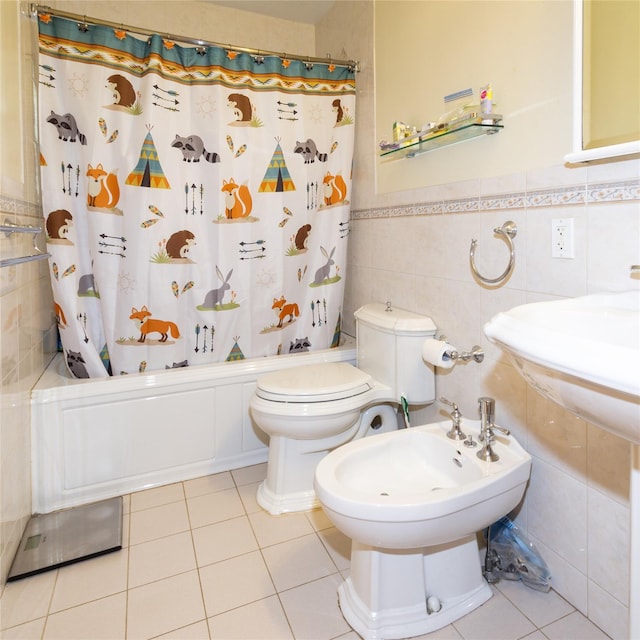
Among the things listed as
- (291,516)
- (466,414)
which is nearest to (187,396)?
(291,516)

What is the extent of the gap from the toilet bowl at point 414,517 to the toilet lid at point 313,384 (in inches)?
12.3

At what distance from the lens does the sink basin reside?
617mm

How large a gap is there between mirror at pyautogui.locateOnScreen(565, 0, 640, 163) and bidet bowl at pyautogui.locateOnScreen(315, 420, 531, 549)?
0.85 meters

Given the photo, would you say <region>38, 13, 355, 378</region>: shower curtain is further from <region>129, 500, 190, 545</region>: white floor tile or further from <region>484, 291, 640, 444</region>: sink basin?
<region>484, 291, 640, 444</region>: sink basin

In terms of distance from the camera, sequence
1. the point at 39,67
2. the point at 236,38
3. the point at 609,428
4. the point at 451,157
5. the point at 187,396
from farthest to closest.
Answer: the point at 236,38
the point at 187,396
the point at 39,67
the point at 451,157
the point at 609,428

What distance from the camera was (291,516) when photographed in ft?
5.78

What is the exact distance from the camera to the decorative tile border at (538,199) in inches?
43.1

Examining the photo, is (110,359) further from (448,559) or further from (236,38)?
(236,38)

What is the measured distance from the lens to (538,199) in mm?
1302

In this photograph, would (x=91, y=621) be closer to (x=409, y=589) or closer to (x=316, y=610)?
(x=316, y=610)

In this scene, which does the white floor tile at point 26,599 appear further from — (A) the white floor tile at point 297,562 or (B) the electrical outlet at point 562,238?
(B) the electrical outlet at point 562,238

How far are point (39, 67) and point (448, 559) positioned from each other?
2263 mm

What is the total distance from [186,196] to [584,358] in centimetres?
179

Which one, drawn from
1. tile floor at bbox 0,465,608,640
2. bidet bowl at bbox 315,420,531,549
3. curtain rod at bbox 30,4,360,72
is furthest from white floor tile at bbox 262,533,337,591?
curtain rod at bbox 30,4,360,72
